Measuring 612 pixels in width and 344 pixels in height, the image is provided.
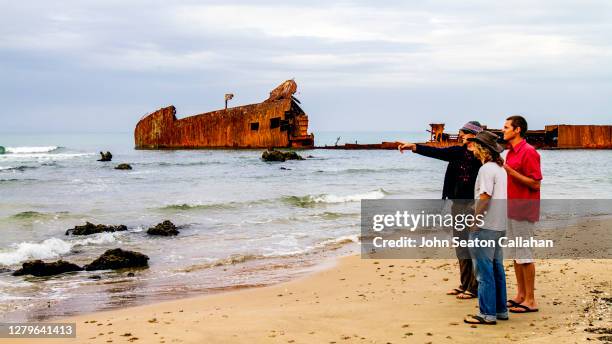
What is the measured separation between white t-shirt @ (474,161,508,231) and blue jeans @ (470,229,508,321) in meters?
0.09

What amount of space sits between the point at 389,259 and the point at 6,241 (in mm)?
7826

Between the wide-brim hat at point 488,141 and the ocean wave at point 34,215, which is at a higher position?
the wide-brim hat at point 488,141

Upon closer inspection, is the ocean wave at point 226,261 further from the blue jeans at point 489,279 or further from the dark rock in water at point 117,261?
the blue jeans at point 489,279

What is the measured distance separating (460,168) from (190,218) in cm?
1116

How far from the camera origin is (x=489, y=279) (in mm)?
5145

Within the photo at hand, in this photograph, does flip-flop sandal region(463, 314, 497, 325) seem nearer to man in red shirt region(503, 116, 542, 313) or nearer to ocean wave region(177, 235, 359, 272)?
man in red shirt region(503, 116, 542, 313)

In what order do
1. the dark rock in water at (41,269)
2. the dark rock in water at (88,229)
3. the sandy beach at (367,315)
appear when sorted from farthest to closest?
the dark rock in water at (88,229) < the dark rock in water at (41,269) < the sandy beach at (367,315)

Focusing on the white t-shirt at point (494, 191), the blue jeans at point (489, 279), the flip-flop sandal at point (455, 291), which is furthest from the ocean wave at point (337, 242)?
the white t-shirt at point (494, 191)

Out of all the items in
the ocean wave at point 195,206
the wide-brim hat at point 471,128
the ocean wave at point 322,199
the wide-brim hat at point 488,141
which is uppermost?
the wide-brim hat at point 471,128

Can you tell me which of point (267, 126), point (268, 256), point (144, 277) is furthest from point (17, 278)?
point (267, 126)

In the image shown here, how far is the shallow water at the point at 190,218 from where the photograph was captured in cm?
830

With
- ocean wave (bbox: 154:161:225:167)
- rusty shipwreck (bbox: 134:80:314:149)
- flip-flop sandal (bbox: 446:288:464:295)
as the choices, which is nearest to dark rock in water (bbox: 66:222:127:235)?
flip-flop sandal (bbox: 446:288:464:295)

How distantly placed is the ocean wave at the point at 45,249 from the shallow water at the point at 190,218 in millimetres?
22

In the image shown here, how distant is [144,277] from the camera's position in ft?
29.2
